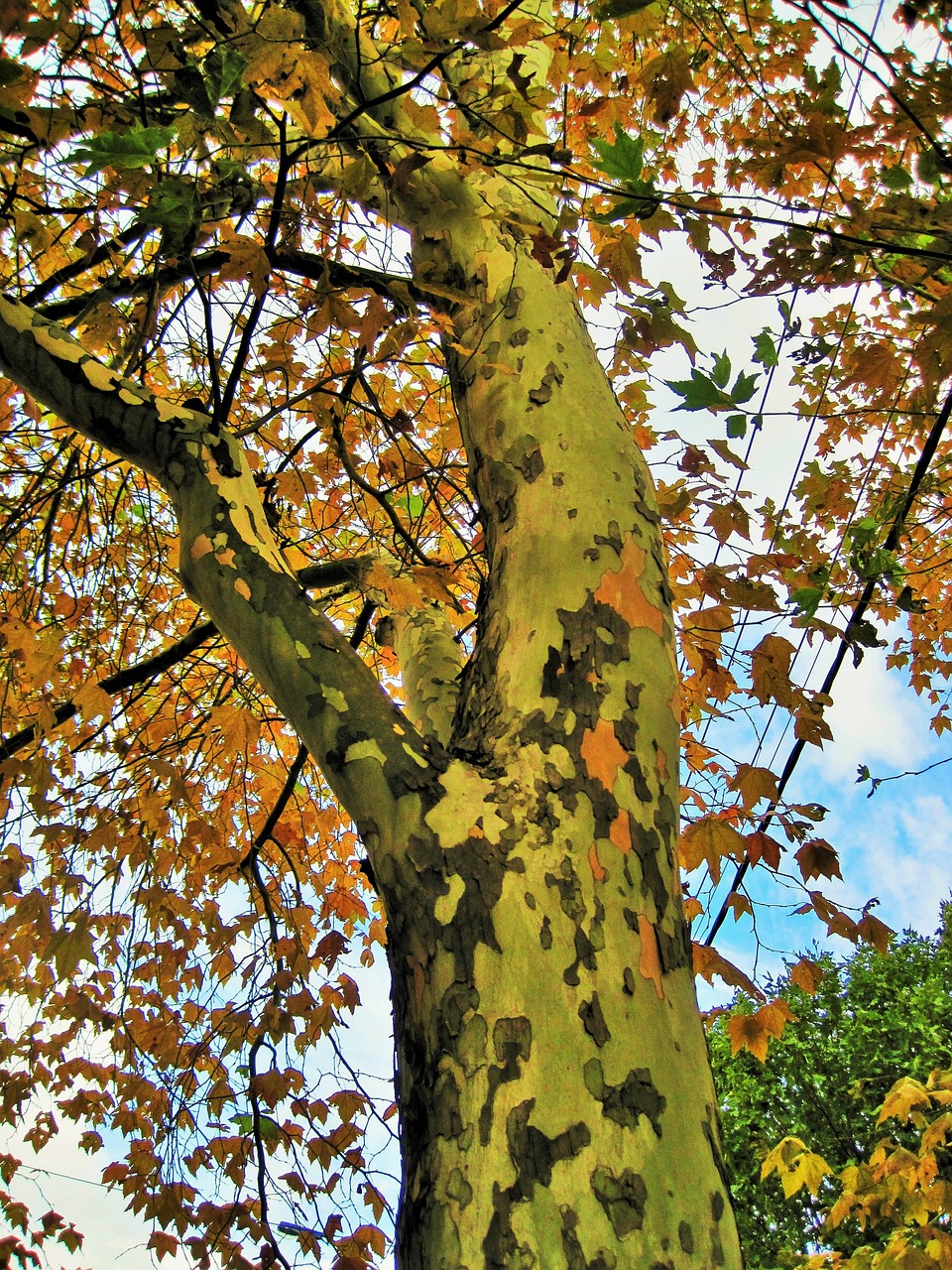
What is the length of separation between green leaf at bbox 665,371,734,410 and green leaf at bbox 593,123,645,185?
0.34 metres

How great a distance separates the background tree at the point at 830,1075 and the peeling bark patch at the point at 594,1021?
6830 millimetres

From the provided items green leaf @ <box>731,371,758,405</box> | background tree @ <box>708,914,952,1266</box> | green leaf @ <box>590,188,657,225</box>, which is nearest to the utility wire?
green leaf @ <box>731,371,758,405</box>

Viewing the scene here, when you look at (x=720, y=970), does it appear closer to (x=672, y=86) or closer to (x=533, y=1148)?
(x=533, y=1148)

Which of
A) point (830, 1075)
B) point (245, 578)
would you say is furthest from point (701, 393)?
point (830, 1075)

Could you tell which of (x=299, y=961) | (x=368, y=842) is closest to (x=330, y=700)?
(x=368, y=842)

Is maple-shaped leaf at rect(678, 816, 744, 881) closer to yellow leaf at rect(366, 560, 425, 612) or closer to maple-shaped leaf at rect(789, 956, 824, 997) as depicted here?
maple-shaped leaf at rect(789, 956, 824, 997)

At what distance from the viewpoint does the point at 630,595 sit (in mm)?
1425

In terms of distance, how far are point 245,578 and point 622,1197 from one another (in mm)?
1087

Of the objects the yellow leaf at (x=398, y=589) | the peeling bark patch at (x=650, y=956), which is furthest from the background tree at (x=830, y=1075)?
the peeling bark patch at (x=650, y=956)

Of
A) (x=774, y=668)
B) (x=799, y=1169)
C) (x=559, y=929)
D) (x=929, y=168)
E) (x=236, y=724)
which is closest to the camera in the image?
(x=559, y=929)

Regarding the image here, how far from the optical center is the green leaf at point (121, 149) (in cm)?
135

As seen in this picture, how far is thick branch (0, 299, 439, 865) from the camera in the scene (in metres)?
1.24

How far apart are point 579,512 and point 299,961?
1.71 meters

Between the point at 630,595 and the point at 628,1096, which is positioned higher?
the point at 630,595
